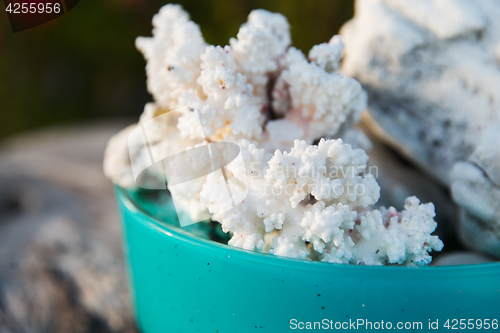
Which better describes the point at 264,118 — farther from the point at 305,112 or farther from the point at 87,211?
the point at 87,211

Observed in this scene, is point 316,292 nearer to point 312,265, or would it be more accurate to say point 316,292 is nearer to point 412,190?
point 312,265

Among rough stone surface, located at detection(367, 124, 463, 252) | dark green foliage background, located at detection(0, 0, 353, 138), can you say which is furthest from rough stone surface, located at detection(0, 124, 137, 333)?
dark green foliage background, located at detection(0, 0, 353, 138)

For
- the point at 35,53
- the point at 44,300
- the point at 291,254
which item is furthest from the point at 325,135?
the point at 35,53

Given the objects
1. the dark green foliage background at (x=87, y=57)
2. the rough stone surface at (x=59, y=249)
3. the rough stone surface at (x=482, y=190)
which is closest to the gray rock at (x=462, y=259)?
the rough stone surface at (x=482, y=190)

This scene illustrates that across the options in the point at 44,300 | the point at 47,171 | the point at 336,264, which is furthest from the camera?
the point at 47,171

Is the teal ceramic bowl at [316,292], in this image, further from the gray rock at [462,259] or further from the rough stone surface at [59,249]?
the rough stone surface at [59,249]

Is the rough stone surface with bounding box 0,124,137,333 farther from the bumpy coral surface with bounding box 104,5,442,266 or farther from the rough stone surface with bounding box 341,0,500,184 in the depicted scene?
the rough stone surface with bounding box 341,0,500,184
